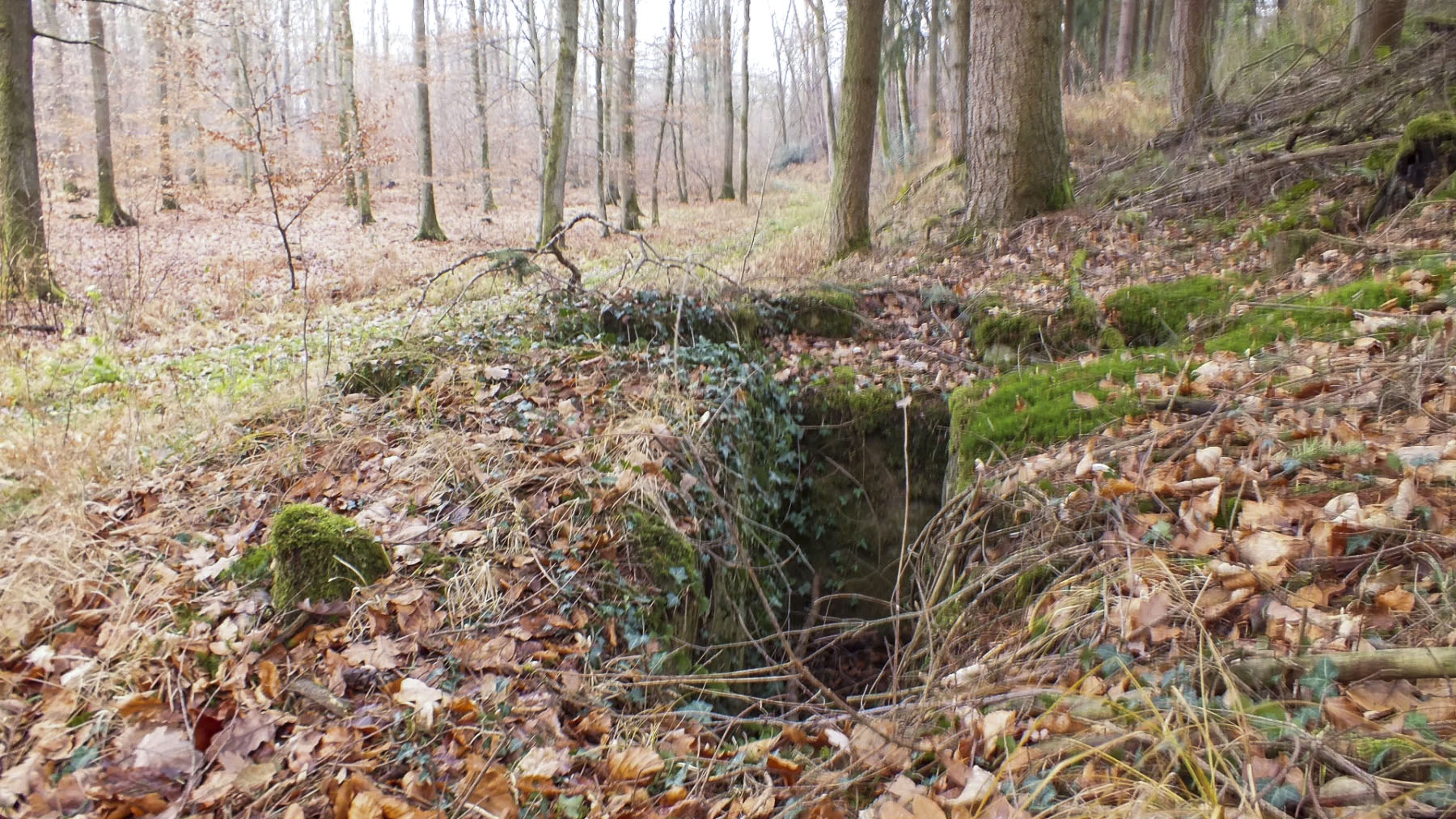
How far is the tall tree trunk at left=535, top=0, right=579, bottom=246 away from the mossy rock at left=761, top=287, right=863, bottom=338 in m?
6.98

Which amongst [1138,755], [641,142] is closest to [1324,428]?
[1138,755]

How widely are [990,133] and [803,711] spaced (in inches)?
247

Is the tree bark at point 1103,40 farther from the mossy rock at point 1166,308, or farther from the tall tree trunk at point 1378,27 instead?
the mossy rock at point 1166,308

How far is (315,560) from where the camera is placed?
2.88 metres

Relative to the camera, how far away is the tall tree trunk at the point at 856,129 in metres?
8.21

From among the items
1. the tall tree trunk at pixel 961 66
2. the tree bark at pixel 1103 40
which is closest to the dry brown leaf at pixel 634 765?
the tall tree trunk at pixel 961 66

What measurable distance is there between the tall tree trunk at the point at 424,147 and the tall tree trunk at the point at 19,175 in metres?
7.50

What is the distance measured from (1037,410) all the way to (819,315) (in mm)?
2583

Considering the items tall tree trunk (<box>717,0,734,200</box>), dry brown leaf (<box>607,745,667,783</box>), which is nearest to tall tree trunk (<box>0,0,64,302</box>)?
dry brown leaf (<box>607,745,667,783</box>)

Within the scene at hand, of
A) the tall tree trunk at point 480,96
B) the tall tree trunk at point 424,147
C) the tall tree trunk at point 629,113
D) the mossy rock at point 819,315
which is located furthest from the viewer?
the tall tree trunk at point 480,96

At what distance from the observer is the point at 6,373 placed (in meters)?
6.12

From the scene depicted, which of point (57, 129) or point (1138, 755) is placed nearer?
point (1138, 755)

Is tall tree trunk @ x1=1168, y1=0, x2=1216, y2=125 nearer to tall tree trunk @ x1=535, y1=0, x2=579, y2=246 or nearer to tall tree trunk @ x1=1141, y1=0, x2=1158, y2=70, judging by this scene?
tall tree trunk @ x1=535, y1=0, x2=579, y2=246

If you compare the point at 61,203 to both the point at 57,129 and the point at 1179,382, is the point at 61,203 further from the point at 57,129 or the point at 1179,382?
the point at 1179,382
